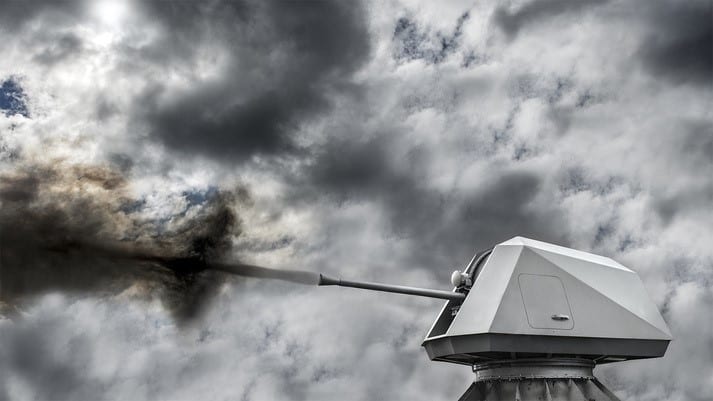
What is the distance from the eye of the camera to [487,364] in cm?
1794

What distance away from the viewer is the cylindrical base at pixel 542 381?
17109 millimetres

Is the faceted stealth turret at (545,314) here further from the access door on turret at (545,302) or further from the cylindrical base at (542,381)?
the cylindrical base at (542,381)

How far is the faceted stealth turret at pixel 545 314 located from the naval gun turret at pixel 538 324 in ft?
0.08

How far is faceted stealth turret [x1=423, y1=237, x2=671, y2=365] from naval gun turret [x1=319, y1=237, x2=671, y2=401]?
0.02m

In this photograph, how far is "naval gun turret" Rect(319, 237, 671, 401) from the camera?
16672 mm

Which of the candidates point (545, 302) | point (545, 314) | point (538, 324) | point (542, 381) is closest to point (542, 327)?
point (538, 324)

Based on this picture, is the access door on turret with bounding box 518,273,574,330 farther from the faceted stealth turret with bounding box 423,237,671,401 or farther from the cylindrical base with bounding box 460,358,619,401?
the cylindrical base with bounding box 460,358,619,401

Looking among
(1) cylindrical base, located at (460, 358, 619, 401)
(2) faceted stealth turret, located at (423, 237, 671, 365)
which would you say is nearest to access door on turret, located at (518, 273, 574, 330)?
(2) faceted stealth turret, located at (423, 237, 671, 365)

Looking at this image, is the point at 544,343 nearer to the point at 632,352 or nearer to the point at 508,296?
the point at 508,296

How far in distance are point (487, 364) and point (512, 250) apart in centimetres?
297

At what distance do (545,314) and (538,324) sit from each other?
0.35 metres

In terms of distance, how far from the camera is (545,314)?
55.3 feet

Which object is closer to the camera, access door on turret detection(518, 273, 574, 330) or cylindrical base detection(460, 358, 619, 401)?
access door on turret detection(518, 273, 574, 330)

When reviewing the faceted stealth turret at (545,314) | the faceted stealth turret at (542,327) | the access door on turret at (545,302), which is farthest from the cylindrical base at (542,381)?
the access door on turret at (545,302)
